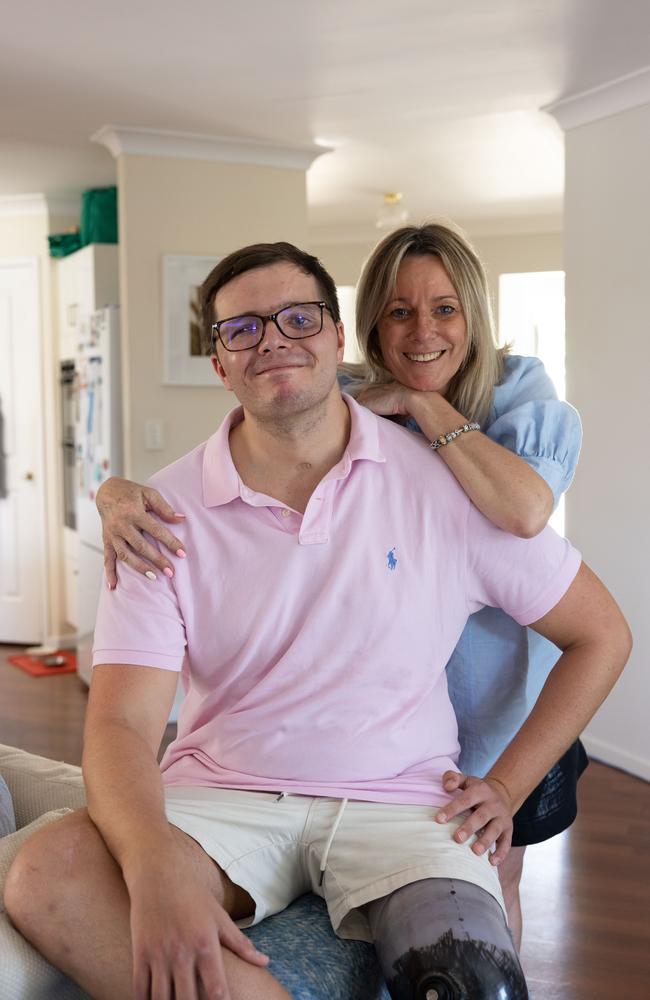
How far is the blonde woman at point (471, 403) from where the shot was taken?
5.88ft

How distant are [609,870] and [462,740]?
5.51 ft

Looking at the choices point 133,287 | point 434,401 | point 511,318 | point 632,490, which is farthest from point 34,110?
point 511,318

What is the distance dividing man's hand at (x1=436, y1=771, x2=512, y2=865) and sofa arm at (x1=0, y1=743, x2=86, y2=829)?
0.62m

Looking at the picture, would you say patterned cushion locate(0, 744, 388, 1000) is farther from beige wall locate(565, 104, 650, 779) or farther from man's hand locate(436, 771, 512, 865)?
beige wall locate(565, 104, 650, 779)

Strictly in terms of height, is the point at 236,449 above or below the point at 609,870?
above

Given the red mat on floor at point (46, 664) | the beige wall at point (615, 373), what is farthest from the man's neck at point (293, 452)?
the red mat on floor at point (46, 664)

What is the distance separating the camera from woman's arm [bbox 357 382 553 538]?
156 cm

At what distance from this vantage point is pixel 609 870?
326 cm

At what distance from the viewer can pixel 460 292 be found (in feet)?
6.22

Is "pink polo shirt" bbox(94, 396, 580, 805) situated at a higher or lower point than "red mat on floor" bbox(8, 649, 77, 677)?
higher

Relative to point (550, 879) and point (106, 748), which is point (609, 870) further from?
Answer: point (106, 748)

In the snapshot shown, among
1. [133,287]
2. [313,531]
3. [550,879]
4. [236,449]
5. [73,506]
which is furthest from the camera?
[73,506]

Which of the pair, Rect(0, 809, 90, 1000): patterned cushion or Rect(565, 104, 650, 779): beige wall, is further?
Rect(565, 104, 650, 779): beige wall

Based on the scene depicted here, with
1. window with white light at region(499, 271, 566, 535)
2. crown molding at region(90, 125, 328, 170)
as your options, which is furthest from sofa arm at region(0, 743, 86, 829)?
window with white light at region(499, 271, 566, 535)
